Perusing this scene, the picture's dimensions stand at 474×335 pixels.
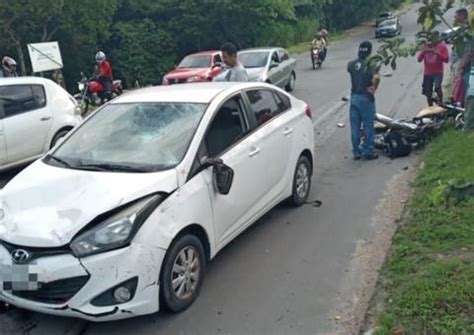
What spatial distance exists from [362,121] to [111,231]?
548cm

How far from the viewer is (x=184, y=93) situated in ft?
16.9

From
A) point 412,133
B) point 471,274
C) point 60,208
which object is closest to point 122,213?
point 60,208

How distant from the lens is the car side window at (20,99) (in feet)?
26.9

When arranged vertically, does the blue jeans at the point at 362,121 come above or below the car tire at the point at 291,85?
above

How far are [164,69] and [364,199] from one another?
27.1m

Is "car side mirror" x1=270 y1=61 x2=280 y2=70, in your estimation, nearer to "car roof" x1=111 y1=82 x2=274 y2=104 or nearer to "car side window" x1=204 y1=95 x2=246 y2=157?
"car roof" x1=111 y1=82 x2=274 y2=104

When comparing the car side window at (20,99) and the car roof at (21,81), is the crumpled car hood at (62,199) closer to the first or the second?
the car side window at (20,99)

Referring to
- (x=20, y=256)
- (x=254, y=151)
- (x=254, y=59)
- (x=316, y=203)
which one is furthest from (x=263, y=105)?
(x=254, y=59)

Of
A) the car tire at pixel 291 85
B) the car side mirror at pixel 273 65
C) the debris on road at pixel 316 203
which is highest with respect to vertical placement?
the car side mirror at pixel 273 65

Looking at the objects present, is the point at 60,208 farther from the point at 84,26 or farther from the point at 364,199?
the point at 84,26

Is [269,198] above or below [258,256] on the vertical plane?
above

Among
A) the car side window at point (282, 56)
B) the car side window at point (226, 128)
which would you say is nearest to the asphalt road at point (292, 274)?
the car side window at point (226, 128)

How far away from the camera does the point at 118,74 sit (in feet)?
105

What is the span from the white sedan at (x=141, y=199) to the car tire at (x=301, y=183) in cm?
33
